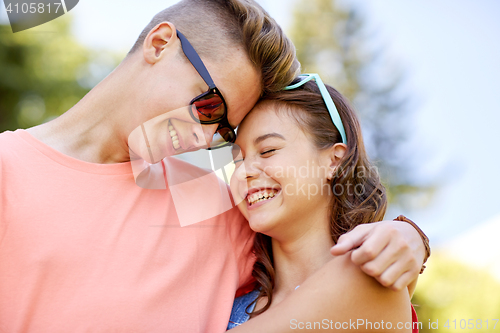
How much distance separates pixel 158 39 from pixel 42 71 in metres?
7.61

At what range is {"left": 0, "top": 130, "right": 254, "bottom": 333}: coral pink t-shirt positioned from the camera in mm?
1590

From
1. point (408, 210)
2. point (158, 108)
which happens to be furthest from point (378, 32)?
point (158, 108)

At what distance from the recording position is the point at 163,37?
6.50ft

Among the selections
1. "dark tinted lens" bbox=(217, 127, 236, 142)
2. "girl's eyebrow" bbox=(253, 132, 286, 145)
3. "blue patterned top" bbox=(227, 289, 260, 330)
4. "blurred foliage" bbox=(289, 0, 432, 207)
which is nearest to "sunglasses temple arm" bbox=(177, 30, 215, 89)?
"dark tinted lens" bbox=(217, 127, 236, 142)

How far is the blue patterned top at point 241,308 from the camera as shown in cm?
200

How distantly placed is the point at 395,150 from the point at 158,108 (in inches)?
428

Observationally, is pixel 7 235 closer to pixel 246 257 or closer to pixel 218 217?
pixel 218 217

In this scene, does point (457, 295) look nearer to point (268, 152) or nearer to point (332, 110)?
point (332, 110)

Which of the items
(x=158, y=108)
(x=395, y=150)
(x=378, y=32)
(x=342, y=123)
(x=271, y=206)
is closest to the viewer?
(x=158, y=108)

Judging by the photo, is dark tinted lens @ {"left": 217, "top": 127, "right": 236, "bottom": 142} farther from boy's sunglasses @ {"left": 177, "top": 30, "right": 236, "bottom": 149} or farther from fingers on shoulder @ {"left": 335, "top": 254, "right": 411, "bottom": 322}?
fingers on shoulder @ {"left": 335, "top": 254, "right": 411, "bottom": 322}

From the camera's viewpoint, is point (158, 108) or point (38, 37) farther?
point (38, 37)

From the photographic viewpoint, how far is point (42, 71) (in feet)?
27.3

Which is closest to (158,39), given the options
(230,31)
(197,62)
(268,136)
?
(197,62)

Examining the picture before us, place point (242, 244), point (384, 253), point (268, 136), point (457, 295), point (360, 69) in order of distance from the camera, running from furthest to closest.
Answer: point (360, 69), point (457, 295), point (242, 244), point (268, 136), point (384, 253)
